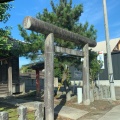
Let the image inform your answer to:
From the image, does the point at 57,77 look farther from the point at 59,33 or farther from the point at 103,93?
the point at 59,33

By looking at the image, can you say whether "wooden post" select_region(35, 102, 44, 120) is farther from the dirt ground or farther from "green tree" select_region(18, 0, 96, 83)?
"green tree" select_region(18, 0, 96, 83)

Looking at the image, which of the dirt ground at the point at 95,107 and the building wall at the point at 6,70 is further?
the building wall at the point at 6,70

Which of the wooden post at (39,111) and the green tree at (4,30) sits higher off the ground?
the green tree at (4,30)

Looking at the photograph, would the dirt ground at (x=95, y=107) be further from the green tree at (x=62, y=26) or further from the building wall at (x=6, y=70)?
the building wall at (x=6, y=70)

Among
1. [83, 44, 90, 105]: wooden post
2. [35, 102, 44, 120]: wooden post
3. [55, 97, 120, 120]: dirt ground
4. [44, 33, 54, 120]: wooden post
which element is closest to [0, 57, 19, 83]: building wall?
[55, 97, 120, 120]: dirt ground

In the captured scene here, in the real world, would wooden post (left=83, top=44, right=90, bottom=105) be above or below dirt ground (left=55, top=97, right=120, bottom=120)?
above

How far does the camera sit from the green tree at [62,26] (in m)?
15.2

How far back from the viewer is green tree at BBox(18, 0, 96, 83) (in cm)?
1520

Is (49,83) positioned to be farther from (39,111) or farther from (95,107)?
(95,107)

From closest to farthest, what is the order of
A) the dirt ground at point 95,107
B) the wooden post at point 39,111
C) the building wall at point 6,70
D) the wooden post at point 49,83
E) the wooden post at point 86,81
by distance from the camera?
the wooden post at point 39,111 < the wooden post at point 49,83 < the dirt ground at point 95,107 < the wooden post at point 86,81 < the building wall at point 6,70

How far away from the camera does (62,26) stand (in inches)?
615

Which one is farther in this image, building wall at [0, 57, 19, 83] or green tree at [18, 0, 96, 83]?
building wall at [0, 57, 19, 83]

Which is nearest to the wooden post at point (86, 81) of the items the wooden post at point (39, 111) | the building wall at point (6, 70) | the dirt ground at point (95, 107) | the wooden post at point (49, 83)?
the dirt ground at point (95, 107)

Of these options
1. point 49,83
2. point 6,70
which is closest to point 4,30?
point 49,83
